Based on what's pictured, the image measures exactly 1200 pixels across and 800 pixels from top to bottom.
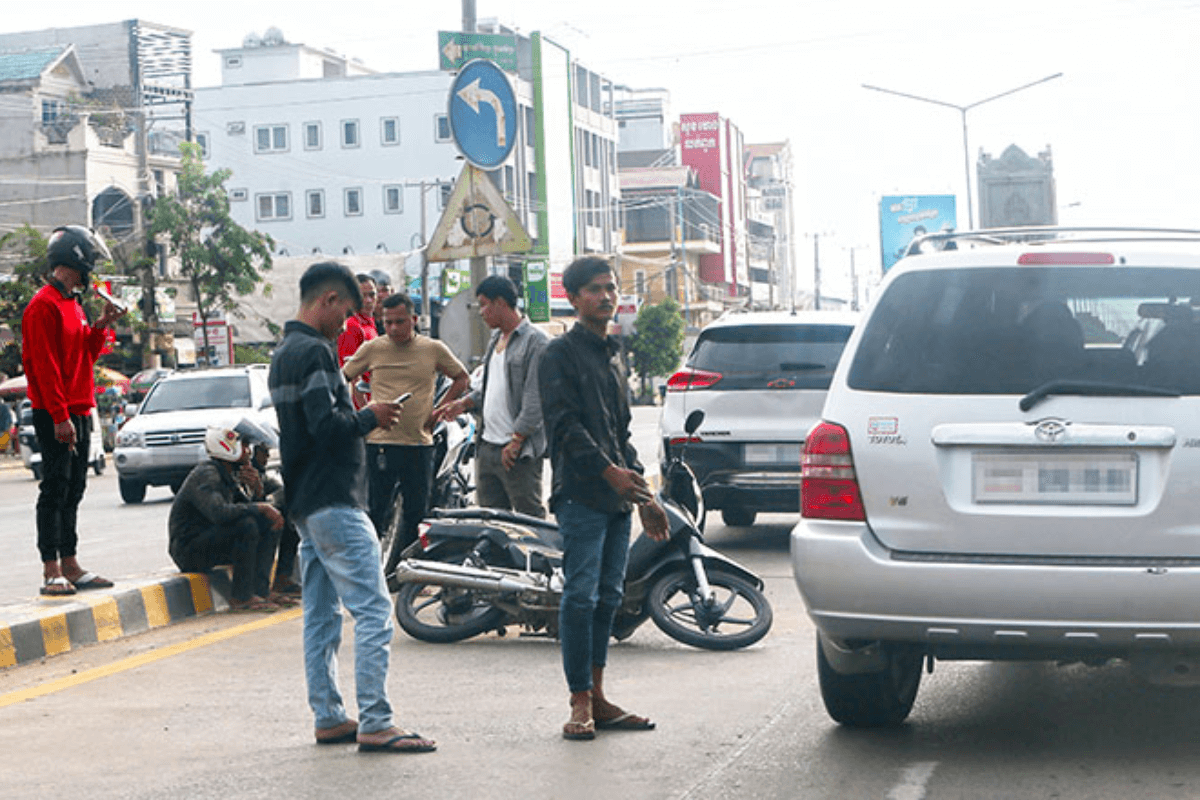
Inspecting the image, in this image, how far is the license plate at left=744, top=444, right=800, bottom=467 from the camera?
1257cm

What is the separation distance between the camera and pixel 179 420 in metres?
21.2

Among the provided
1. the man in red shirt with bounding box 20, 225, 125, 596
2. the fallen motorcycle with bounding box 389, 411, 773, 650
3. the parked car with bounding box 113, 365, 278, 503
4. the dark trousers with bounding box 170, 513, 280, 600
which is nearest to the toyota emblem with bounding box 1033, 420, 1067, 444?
the fallen motorcycle with bounding box 389, 411, 773, 650

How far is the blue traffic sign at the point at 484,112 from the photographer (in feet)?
43.7

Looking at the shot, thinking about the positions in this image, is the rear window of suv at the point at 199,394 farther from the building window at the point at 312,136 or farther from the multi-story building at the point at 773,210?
the multi-story building at the point at 773,210

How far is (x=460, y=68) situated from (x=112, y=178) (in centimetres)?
4821

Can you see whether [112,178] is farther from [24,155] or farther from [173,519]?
[173,519]

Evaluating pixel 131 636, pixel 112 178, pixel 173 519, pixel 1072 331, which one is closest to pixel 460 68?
pixel 173 519

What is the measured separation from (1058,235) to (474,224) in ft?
23.8

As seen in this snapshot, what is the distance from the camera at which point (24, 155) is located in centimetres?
6003

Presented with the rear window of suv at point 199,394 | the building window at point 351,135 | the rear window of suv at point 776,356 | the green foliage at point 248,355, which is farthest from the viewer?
the building window at point 351,135

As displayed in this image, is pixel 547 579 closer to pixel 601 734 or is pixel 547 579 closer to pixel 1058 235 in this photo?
pixel 601 734

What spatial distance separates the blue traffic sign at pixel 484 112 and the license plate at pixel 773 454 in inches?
115

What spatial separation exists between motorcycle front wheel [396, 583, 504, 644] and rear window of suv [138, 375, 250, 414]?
43.4 ft

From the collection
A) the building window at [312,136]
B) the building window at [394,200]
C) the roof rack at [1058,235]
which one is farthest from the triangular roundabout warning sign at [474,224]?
the building window at [312,136]
